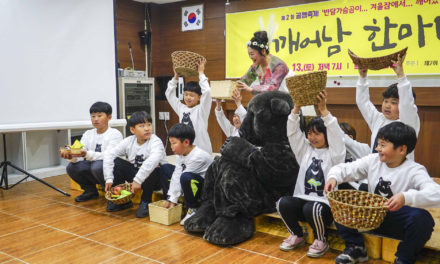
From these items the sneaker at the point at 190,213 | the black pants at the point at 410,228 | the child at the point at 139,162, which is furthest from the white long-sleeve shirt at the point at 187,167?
the black pants at the point at 410,228

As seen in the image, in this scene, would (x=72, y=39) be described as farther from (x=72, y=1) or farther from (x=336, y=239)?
(x=336, y=239)

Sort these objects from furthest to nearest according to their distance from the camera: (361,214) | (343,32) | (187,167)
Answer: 1. (343,32)
2. (187,167)
3. (361,214)

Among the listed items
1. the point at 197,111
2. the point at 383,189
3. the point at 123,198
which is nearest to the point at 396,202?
the point at 383,189

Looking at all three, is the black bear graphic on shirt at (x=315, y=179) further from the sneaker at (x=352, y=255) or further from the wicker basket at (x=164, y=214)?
the wicker basket at (x=164, y=214)

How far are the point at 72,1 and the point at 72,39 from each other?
1.33 feet

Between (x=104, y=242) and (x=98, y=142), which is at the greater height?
(x=98, y=142)

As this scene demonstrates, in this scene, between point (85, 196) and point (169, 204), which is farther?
point (85, 196)

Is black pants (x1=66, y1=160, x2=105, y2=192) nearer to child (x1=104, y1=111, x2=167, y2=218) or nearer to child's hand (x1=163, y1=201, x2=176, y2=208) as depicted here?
child (x1=104, y1=111, x2=167, y2=218)

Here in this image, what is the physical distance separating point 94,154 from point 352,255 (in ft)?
7.54

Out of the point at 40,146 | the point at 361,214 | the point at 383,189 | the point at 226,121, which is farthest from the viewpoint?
the point at 40,146

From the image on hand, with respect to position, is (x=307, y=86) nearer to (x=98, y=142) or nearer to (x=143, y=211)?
(x=143, y=211)

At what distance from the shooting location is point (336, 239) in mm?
2451

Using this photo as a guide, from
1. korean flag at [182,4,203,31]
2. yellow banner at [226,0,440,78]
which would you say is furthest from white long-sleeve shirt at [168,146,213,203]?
korean flag at [182,4,203,31]

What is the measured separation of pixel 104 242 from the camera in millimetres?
2504
